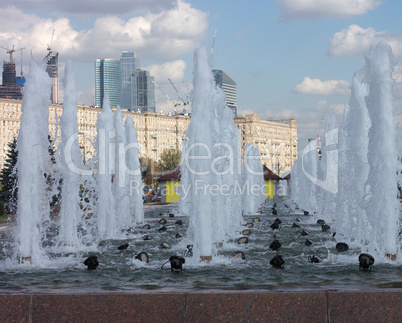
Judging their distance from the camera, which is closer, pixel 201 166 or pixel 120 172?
pixel 201 166

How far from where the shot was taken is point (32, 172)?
55.6 ft

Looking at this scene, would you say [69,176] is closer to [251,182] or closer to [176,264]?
[176,264]

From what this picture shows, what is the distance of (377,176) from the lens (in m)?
16.4

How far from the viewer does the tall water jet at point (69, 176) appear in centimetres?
2230

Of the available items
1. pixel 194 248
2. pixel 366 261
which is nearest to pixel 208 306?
pixel 366 261

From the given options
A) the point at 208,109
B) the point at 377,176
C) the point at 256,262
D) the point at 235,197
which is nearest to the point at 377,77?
the point at 377,176

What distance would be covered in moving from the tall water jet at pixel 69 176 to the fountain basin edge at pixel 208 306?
13287 mm

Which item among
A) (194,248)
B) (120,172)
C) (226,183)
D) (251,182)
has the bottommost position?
(194,248)

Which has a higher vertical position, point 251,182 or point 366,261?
point 251,182

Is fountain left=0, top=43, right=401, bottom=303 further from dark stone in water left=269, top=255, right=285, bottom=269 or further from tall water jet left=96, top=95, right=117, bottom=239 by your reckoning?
tall water jet left=96, top=95, right=117, bottom=239

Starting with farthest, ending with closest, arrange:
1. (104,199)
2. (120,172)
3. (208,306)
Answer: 1. (120,172)
2. (104,199)
3. (208,306)

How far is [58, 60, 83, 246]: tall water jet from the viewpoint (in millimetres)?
Result: 22297

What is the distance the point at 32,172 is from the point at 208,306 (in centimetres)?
930

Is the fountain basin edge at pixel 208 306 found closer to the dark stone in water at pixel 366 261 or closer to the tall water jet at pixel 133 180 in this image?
the dark stone in water at pixel 366 261
